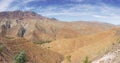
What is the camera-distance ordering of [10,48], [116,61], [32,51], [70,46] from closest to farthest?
1. [116,61]
2. [10,48]
3. [32,51]
4. [70,46]

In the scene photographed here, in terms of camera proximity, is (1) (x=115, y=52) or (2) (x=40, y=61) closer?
(1) (x=115, y=52)

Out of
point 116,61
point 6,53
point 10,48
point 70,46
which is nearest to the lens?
point 116,61

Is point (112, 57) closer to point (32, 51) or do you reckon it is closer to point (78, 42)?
point (32, 51)

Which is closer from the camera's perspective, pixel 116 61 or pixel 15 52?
pixel 116 61

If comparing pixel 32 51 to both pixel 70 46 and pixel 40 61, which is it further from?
pixel 70 46

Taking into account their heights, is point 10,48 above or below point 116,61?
below

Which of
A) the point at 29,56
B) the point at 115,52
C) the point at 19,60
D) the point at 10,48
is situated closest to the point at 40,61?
the point at 29,56

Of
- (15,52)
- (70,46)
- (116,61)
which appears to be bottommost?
(70,46)

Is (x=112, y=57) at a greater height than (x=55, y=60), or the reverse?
(x=112, y=57)

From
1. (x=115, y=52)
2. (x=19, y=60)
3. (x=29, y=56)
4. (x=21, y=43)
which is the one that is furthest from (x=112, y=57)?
(x=21, y=43)
